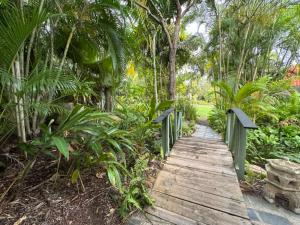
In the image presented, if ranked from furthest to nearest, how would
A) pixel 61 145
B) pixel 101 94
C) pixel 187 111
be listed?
pixel 187 111, pixel 101 94, pixel 61 145

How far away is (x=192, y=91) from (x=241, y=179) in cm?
602

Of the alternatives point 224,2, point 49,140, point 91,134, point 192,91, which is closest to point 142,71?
point 224,2

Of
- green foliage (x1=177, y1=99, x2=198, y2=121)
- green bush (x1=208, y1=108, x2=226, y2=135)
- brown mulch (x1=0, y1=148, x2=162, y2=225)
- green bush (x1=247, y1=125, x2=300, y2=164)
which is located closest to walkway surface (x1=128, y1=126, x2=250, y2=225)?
brown mulch (x1=0, y1=148, x2=162, y2=225)

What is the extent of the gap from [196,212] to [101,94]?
296cm

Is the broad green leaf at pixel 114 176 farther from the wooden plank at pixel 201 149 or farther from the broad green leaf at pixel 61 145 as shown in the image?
the wooden plank at pixel 201 149

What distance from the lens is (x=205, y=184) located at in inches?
83.3

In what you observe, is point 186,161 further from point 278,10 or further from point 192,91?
point 192,91

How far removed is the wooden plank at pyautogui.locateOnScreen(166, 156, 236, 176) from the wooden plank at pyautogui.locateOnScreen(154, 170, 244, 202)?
0.58 ft

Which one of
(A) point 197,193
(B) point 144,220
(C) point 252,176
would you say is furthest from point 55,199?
(C) point 252,176

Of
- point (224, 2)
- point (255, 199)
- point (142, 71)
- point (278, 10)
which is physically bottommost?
point (255, 199)

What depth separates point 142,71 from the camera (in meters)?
5.53

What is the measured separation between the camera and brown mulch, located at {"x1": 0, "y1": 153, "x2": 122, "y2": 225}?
1.49 metres

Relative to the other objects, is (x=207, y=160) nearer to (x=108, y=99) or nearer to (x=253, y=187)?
(x=253, y=187)

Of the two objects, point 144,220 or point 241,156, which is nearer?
point 144,220
